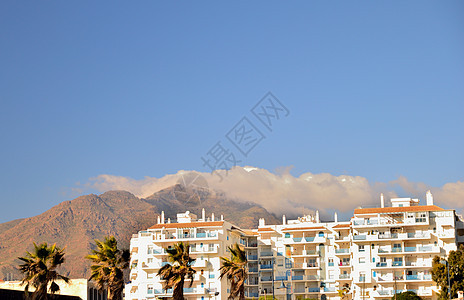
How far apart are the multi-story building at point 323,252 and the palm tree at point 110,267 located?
25368mm

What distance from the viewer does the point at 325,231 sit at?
4488 inches

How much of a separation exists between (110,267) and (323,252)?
46999mm

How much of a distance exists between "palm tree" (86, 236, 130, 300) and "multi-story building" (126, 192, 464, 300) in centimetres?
2537

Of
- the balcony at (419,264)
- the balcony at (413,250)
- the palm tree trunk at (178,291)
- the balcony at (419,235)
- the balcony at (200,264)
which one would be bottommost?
the palm tree trunk at (178,291)

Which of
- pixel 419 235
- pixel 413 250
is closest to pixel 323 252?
pixel 413 250

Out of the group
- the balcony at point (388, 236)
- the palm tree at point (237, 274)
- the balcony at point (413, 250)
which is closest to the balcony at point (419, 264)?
the balcony at point (413, 250)

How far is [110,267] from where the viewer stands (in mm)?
76250

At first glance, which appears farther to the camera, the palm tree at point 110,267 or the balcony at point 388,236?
the balcony at point 388,236

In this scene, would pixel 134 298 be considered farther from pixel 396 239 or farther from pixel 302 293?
pixel 396 239

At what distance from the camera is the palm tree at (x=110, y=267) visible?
75.2 metres

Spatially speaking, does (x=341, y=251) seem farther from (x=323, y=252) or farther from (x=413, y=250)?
(x=413, y=250)

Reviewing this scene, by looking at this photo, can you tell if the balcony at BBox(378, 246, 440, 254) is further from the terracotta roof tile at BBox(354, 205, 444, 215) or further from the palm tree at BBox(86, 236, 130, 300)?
the palm tree at BBox(86, 236, 130, 300)

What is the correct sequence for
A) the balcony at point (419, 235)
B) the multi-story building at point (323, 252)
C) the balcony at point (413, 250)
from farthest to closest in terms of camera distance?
1. the multi-story building at point (323, 252)
2. the balcony at point (419, 235)
3. the balcony at point (413, 250)

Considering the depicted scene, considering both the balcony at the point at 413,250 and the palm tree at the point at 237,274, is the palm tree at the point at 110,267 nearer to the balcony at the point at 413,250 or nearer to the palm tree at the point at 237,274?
the palm tree at the point at 237,274
